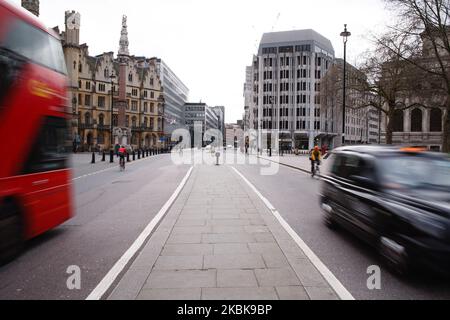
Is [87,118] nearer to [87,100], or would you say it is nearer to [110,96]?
[87,100]

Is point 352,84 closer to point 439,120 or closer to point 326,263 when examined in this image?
point 439,120

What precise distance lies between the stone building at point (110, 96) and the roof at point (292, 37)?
99.2 ft

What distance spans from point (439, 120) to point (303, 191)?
45.6 m

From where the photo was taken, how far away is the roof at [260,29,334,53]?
7999cm

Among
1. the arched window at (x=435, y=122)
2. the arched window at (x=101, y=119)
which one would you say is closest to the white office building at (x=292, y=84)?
the arched window at (x=435, y=122)

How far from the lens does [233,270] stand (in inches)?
166

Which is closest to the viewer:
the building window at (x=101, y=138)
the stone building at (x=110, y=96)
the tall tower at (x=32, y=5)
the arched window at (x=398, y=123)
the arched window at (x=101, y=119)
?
the tall tower at (x=32, y=5)

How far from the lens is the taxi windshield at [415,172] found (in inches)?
173

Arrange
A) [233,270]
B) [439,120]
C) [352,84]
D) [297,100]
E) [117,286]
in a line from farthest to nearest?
[297,100] → [439,120] → [352,84] → [233,270] → [117,286]

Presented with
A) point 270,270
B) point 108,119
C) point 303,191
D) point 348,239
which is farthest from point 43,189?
point 108,119

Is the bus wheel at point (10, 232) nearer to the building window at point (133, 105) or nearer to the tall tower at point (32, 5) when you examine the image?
the tall tower at point (32, 5)

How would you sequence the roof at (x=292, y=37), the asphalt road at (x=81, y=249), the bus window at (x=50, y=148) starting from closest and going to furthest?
the asphalt road at (x=81, y=249), the bus window at (x=50, y=148), the roof at (x=292, y=37)

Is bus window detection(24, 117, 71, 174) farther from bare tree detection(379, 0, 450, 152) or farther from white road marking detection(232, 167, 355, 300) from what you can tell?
bare tree detection(379, 0, 450, 152)
